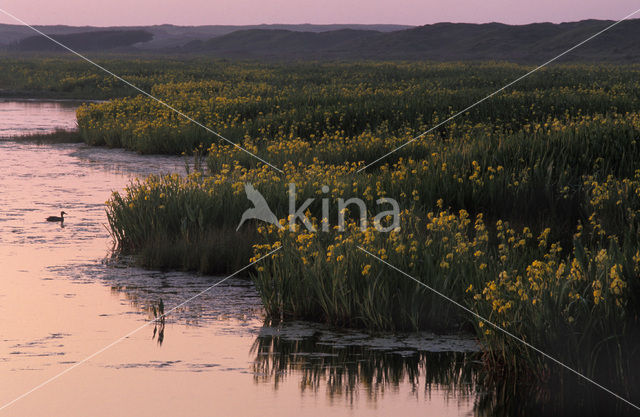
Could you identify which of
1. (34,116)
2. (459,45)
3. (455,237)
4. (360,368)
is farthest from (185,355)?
(459,45)

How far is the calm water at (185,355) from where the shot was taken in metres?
6.59

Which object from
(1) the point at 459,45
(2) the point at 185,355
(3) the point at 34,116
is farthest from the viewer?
(1) the point at 459,45

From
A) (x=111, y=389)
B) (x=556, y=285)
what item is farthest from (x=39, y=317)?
(x=556, y=285)

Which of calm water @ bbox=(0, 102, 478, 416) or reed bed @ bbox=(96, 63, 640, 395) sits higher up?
reed bed @ bbox=(96, 63, 640, 395)

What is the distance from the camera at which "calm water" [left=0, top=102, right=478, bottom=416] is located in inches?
259

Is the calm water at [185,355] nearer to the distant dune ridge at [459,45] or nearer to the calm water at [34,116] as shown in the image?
the calm water at [34,116]

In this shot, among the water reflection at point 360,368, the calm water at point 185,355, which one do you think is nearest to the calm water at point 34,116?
the calm water at point 185,355

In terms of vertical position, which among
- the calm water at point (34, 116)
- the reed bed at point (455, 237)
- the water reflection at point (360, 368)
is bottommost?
the water reflection at point (360, 368)

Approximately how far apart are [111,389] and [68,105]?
40014 millimetres

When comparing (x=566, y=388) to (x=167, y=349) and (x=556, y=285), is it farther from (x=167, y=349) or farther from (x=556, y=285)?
(x=167, y=349)

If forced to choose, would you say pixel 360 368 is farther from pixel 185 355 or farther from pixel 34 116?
pixel 34 116

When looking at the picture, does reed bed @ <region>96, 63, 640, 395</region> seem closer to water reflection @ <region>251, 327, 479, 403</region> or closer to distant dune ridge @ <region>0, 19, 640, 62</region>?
water reflection @ <region>251, 327, 479, 403</region>

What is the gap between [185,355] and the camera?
25.2 ft

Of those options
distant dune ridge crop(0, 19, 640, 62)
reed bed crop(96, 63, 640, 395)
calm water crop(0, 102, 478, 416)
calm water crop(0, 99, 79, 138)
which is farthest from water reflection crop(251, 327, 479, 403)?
distant dune ridge crop(0, 19, 640, 62)
